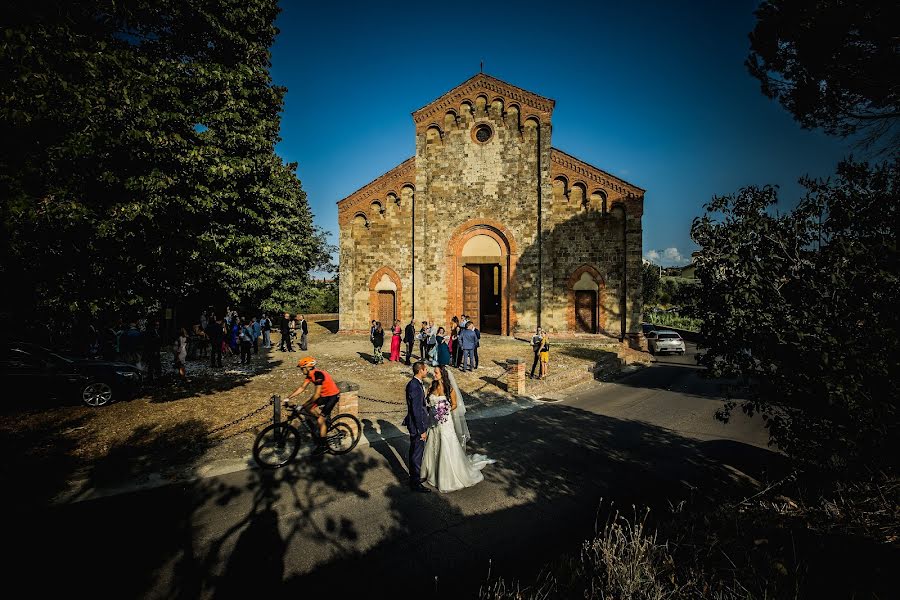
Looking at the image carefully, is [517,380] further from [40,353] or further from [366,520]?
[40,353]

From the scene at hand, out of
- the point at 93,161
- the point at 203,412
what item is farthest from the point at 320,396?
the point at 93,161

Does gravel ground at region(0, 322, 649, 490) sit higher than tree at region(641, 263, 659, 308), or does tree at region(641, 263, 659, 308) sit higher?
tree at region(641, 263, 659, 308)

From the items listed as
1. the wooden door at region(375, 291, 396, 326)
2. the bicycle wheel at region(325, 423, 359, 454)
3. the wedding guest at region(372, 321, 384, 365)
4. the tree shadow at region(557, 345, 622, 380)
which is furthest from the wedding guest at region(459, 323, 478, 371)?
the wooden door at region(375, 291, 396, 326)

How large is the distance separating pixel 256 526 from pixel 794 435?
706cm

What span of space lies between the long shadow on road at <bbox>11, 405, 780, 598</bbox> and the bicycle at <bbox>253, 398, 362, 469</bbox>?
1.16 ft

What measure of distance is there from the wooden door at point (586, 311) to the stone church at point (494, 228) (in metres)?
0.06

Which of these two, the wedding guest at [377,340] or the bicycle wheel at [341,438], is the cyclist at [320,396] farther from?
the wedding guest at [377,340]

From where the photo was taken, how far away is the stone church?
2159 centimetres

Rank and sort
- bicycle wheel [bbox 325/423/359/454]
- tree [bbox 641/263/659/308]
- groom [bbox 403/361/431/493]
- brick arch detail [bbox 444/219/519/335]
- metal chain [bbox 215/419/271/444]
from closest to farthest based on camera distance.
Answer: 1. groom [bbox 403/361/431/493]
2. bicycle wheel [bbox 325/423/359/454]
3. metal chain [bbox 215/419/271/444]
4. brick arch detail [bbox 444/219/519/335]
5. tree [bbox 641/263/659/308]

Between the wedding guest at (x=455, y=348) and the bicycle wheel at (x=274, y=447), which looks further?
the wedding guest at (x=455, y=348)

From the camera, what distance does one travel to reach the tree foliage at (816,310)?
4.27 meters

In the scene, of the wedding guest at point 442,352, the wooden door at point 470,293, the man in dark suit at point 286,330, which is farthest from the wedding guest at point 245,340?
the wooden door at point 470,293

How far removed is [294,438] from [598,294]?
18.4m

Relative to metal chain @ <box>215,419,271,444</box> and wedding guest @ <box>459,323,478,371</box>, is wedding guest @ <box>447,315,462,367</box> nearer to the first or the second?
wedding guest @ <box>459,323,478,371</box>
